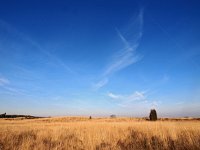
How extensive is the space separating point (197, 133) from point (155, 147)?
2544mm

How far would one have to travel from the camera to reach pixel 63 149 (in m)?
8.05

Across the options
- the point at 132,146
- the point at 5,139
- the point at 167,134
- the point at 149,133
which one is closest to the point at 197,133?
the point at 167,134

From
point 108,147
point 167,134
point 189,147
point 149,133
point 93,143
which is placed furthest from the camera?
point 149,133

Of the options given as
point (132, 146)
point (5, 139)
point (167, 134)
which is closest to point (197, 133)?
point (167, 134)

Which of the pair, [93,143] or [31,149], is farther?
[93,143]

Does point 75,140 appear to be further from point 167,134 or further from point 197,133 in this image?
point 197,133

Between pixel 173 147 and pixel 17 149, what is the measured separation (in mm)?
5431

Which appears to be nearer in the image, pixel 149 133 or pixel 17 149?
pixel 17 149

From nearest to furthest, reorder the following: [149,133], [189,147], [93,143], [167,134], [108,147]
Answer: [189,147]
[108,147]
[93,143]
[167,134]
[149,133]

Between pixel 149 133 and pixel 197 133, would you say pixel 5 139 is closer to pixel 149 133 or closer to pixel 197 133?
pixel 149 133

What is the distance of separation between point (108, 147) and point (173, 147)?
2231 millimetres

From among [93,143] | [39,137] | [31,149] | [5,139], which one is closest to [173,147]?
[93,143]

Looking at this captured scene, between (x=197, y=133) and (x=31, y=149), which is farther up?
(x=197, y=133)

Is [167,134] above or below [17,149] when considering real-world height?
above
